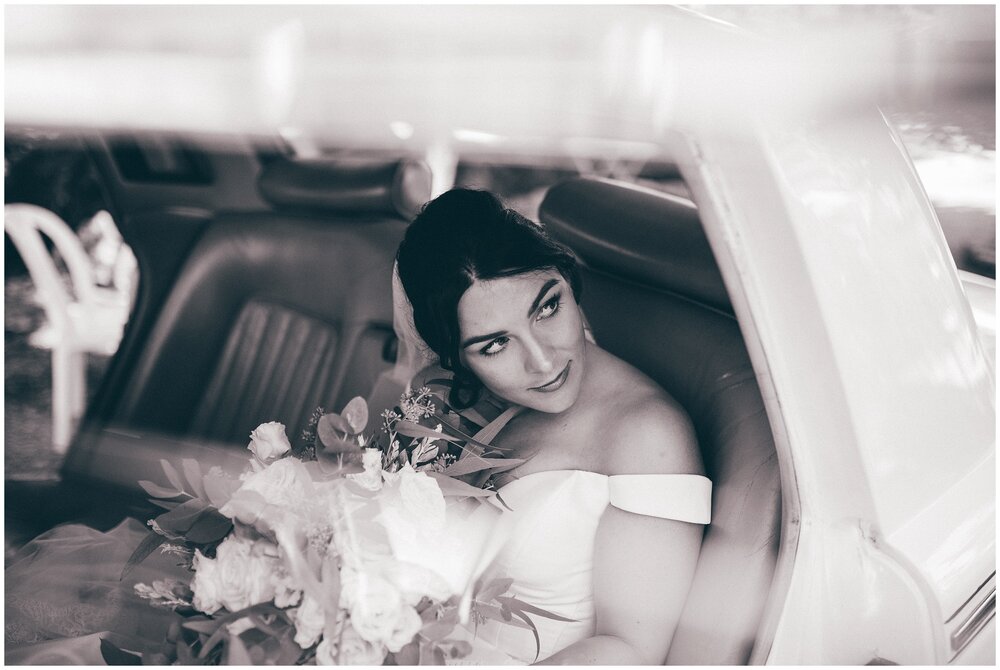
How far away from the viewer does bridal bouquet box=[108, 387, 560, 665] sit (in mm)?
919

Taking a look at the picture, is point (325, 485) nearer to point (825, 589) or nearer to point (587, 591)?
point (587, 591)

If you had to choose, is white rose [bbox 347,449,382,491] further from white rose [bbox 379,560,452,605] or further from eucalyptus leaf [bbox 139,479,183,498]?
eucalyptus leaf [bbox 139,479,183,498]

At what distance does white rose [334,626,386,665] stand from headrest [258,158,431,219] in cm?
136

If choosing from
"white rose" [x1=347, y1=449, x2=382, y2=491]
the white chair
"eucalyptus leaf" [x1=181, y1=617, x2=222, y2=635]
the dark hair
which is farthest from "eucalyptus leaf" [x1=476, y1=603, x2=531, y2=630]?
the white chair

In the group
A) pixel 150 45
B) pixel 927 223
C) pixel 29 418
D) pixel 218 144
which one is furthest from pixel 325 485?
pixel 218 144

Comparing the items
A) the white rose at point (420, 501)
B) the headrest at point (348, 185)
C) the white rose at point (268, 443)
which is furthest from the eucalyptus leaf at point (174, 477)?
the headrest at point (348, 185)

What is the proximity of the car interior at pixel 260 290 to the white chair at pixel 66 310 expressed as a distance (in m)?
0.08

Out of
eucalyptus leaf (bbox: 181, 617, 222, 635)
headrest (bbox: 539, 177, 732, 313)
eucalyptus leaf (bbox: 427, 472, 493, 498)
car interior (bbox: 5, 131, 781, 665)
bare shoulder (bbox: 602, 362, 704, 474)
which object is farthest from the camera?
car interior (bbox: 5, 131, 781, 665)

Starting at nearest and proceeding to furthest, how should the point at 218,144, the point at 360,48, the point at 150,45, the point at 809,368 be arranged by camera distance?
the point at 809,368 → the point at 360,48 → the point at 150,45 → the point at 218,144

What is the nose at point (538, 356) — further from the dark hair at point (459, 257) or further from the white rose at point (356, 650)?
A: the white rose at point (356, 650)

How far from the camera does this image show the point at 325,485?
102 cm

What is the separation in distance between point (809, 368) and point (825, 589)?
0.30 meters

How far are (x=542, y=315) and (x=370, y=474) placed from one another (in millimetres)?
421

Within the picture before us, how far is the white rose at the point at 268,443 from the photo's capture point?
1.07m
